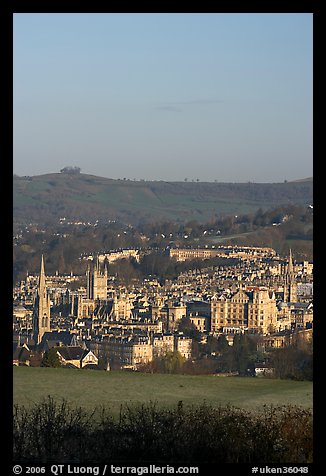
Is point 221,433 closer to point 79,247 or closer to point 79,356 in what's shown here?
point 79,356

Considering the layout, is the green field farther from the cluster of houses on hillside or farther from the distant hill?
the distant hill

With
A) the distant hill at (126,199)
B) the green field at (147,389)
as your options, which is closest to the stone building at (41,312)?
the distant hill at (126,199)

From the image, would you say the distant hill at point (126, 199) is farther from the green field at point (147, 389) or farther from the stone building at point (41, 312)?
the green field at point (147, 389)

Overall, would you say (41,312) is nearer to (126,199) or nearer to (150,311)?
(150,311)

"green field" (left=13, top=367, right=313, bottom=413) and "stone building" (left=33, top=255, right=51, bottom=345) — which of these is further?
"stone building" (left=33, top=255, right=51, bottom=345)

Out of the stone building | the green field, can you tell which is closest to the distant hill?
the stone building
